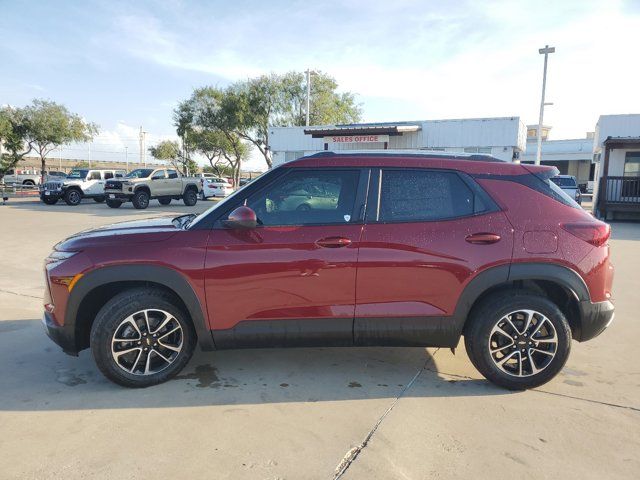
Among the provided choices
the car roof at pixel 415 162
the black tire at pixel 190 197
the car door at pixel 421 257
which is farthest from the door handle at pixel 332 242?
the black tire at pixel 190 197

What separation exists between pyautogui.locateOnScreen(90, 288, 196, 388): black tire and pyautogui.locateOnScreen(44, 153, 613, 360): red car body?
0.40 feet

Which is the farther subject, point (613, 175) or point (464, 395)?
point (613, 175)

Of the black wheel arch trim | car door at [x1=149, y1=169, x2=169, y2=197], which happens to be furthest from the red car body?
car door at [x1=149, y1=169, x2=169, y2=197]

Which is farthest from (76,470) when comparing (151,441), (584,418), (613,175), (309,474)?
(613,175)

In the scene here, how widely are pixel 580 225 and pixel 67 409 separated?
3.88m

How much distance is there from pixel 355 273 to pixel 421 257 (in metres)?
0.49

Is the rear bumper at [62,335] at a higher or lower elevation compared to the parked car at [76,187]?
lower

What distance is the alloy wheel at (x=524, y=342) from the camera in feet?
11.0

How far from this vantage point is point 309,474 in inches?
96.7

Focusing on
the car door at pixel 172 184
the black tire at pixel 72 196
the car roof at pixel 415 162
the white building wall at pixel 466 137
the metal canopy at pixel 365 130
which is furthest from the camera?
the black tire at pixel 72 196

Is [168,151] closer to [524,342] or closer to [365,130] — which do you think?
[365,130]

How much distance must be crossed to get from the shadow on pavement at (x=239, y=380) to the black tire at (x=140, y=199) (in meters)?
17.7

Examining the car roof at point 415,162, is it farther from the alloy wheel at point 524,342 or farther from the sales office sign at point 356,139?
the sales office sign at point 356,139

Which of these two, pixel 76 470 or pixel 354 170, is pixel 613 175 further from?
pixel 76 470
